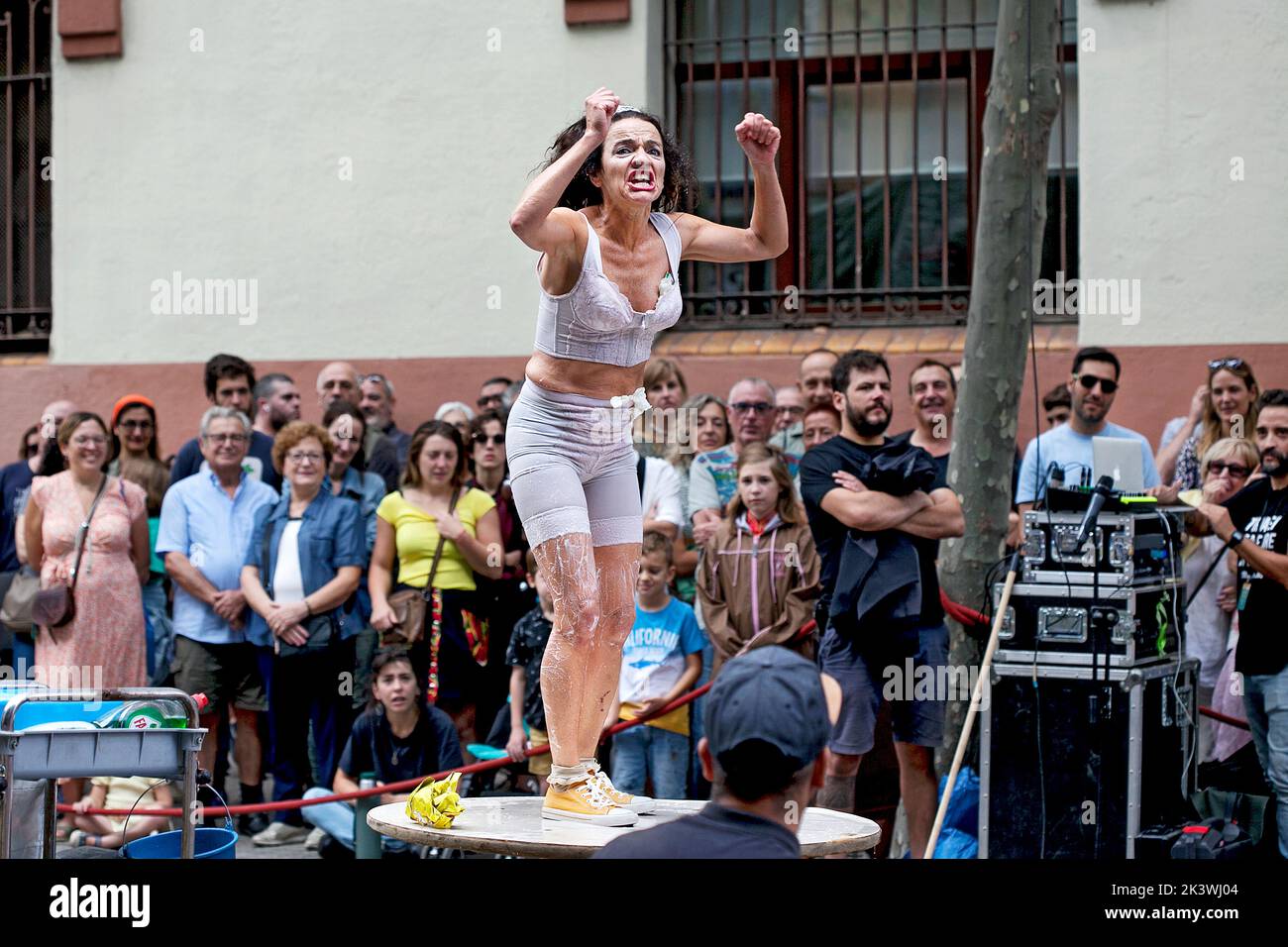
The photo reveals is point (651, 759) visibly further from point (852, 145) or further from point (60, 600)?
point (852, 145)

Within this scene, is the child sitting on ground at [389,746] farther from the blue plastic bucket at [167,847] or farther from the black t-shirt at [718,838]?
the black t-shirt at [718,838]

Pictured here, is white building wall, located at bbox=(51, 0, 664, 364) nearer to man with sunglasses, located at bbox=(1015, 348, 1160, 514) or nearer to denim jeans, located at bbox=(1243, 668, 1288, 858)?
man with sunglasses, located at bbox=(1015, 348, 1160, 514)

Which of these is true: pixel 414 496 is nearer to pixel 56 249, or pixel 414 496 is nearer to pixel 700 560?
pixel 700 560

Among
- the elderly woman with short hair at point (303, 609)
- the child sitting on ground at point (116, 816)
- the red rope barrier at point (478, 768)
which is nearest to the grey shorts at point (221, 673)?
the elderly woman with short hair at point (303, 609)

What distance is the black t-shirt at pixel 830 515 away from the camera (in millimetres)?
7578

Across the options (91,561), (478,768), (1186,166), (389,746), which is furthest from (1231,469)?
(91,561)

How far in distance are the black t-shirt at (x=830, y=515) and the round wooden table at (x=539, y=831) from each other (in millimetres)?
2047

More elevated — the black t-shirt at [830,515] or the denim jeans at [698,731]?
the black t-shirt at [830,515]

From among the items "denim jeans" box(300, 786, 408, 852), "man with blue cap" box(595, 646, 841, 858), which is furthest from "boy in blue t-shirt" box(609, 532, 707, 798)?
"man with blue cap" box(595, 646, 841, 858)

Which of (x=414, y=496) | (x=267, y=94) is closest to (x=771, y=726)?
(x=414, y=496)

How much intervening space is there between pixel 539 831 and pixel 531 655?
10.4 ft

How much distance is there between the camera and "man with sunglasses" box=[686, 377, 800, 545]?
346 inches

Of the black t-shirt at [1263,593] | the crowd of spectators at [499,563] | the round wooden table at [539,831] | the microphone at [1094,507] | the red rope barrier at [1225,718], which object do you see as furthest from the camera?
the red rope barrier at [1225,718]

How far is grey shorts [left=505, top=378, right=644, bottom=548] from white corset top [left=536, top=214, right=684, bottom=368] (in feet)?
0.49
